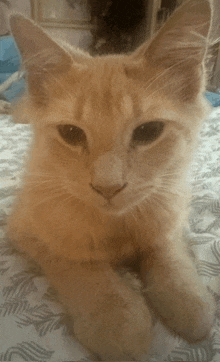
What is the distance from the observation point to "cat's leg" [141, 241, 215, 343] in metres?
0.47

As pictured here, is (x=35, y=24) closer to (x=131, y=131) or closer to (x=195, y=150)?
(x=131, y=131)

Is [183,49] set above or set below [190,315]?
above

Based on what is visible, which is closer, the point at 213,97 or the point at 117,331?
the point at 117,331

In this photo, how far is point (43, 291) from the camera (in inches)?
21.1

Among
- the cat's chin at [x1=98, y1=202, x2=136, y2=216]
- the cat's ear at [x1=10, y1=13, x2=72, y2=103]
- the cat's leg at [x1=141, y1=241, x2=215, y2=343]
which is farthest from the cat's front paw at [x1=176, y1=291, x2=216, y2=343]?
the cat's ear at [x1=10, y1=13, x2=72, y2=103]

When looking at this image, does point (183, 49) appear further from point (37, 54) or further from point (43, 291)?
point (43, 291)

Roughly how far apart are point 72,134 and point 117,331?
345 mm

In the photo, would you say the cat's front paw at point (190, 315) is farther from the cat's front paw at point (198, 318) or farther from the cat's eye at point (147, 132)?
the cat's eye at point (147, 132)

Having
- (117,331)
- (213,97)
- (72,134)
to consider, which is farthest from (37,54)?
(117,331)

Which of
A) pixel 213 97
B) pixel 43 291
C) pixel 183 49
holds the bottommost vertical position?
pixel 43 291

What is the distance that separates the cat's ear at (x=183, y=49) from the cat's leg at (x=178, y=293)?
1.04 ft

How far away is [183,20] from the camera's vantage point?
1.58 ft

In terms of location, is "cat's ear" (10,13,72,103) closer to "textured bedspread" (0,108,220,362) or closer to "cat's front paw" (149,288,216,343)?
"textured bedspread" (0,108,220,362)

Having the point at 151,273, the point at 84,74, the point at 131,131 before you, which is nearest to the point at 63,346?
the point at 151,273
